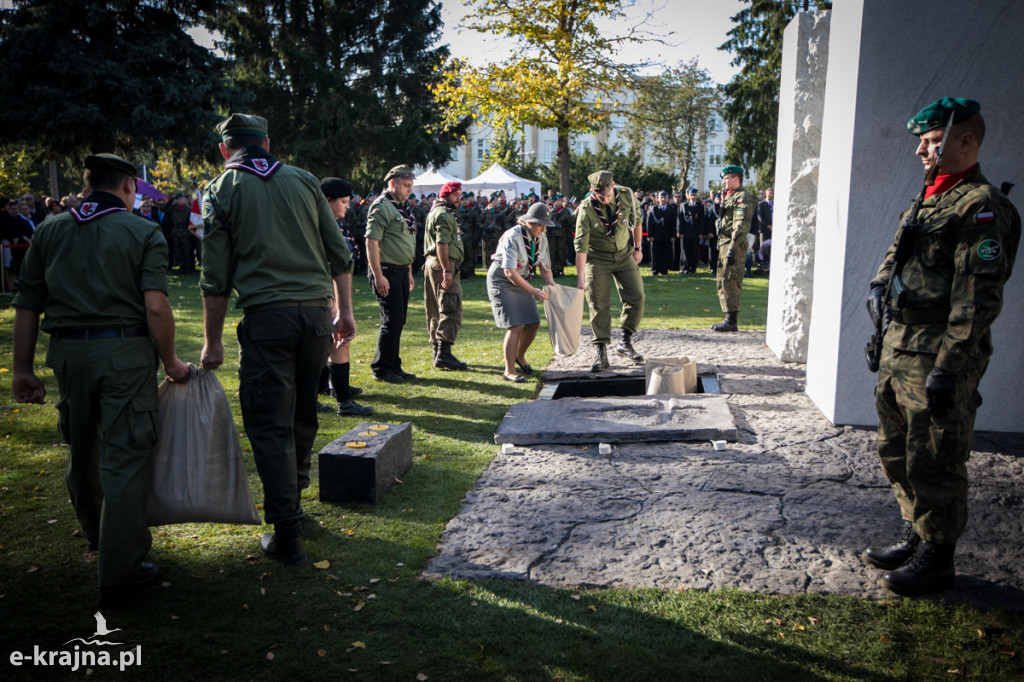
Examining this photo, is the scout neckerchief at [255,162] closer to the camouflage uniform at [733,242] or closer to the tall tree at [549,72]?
the camouflage uniform at [733,242]

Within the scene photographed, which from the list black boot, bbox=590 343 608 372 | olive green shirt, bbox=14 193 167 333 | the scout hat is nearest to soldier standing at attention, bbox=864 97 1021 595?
olive green shirt, bbox=14 193 167 333

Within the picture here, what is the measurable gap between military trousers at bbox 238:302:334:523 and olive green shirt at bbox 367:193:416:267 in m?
3.57

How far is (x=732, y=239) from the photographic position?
10.2 metres

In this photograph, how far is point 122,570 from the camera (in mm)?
3332

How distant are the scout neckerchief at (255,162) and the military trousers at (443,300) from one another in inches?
165

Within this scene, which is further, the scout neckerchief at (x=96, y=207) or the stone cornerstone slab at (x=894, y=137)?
the stone cornerstone slab at (x=894, y=137)

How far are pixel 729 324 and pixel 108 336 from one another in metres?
8.69

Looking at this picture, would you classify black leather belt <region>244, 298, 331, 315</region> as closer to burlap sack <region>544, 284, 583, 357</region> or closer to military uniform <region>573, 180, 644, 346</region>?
burlap sack <region>544, 284, 583, 357</region>

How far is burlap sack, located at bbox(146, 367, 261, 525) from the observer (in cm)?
356

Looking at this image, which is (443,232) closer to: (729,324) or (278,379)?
(278,379)

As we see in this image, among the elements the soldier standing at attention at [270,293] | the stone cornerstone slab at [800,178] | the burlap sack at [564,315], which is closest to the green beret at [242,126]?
the soldier standing at attention at [270,293]

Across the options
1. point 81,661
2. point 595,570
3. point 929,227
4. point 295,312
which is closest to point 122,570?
point 81,661

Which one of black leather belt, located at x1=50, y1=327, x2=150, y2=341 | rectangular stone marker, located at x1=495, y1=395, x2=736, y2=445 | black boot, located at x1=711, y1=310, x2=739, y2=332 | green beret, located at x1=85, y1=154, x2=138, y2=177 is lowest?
rectangular stone marker, located at x1=495, y1=395, x2=736, y2=445

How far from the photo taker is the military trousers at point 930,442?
3.20 m
